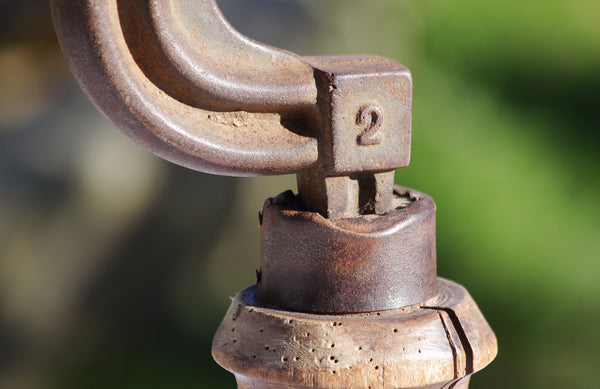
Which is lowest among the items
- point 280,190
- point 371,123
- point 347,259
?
point 280,190

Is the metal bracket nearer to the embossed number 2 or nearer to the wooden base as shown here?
the embossed number 2

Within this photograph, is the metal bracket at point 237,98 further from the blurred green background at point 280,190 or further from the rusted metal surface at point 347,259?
the blurred green background at point 280,190

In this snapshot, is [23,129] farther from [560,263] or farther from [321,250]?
[321,250]

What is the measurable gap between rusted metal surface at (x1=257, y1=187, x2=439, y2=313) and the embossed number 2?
0.09 meters

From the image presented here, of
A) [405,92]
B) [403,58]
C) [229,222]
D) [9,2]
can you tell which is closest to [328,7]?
[403,58]

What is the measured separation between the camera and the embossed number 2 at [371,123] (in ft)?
2.75

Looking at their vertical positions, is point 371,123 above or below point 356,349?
above

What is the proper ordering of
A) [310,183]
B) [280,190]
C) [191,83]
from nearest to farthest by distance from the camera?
[191,83] → [310,183] → [280,190]

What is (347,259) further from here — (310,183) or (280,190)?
(280,190)

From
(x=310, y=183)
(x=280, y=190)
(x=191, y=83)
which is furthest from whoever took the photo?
(x=280, y=190)

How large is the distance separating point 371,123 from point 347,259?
0.14 meters

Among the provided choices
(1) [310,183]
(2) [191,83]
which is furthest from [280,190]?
(2) [191,83]

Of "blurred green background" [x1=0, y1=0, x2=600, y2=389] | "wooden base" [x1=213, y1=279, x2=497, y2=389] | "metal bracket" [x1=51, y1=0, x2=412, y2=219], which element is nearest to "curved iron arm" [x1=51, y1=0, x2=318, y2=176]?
"metal bracket" [x1=51, y1=0, x2=412, y2=219]

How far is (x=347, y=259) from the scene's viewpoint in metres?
0.85
